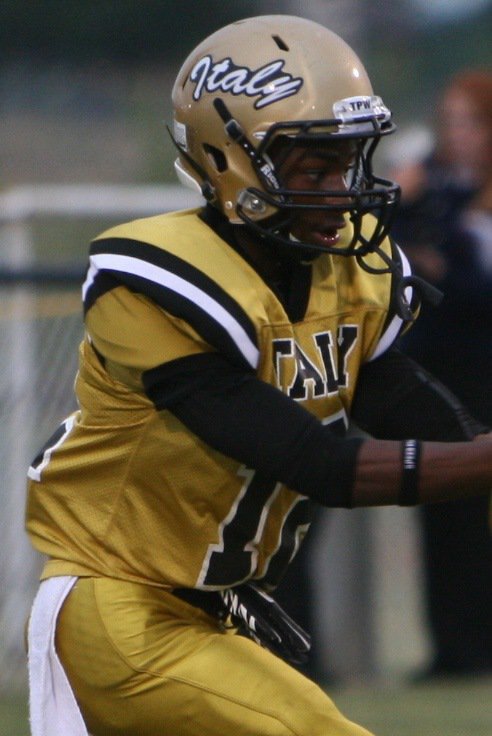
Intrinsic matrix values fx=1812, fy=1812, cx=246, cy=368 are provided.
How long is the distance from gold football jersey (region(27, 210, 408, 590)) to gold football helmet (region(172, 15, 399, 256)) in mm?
109

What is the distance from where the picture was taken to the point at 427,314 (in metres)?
5.82

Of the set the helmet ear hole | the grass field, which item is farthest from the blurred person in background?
the helmet ear hole

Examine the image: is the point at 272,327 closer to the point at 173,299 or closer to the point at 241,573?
the point at 173,299

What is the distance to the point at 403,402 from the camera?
3611mm

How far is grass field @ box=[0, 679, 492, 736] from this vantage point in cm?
537

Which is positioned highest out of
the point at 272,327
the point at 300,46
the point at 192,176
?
the point at 300,46

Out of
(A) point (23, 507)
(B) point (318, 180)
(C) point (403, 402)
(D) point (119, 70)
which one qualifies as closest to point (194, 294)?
(B) point (318, 180)

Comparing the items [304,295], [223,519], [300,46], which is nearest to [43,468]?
[223,519]

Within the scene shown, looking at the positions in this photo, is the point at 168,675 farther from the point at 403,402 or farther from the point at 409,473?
the point at 403,402

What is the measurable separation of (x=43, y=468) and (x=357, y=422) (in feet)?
2.16

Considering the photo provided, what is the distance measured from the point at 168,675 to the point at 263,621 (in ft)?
0.89

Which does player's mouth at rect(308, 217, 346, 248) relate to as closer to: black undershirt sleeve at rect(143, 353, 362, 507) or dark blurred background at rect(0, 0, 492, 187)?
black undershirt sleeve at rect(143, 353, 362, 507)

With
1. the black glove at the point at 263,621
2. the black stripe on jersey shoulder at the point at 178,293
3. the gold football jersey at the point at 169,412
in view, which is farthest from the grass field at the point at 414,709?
the black stripe on jersey shoulder at the point at 178,293

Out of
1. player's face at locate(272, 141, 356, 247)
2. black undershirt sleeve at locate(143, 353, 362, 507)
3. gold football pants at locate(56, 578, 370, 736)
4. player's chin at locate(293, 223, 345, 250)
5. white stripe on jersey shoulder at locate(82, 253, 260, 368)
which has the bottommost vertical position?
gold football pants at locate(56, 578, 370, 736)
